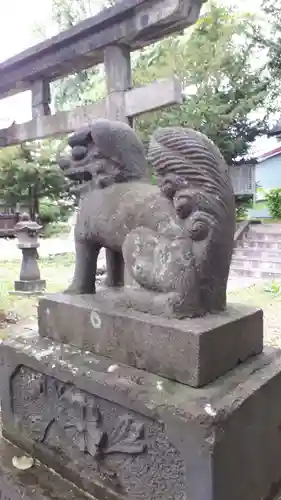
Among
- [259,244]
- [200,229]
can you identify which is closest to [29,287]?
[259,244]

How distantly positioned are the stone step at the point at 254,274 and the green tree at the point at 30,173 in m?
6.02

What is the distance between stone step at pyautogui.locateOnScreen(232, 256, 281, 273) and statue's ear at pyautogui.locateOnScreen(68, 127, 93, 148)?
6096 millimetres

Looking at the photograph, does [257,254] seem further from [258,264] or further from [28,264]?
[28,264]

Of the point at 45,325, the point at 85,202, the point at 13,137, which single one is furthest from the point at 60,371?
the point at 13,137

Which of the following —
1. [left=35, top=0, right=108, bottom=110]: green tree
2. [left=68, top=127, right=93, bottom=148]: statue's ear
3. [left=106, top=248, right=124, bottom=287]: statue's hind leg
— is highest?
[left=35, top=0, right=108, bottom=110]: green tree

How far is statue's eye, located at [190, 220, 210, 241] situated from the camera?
1.13m

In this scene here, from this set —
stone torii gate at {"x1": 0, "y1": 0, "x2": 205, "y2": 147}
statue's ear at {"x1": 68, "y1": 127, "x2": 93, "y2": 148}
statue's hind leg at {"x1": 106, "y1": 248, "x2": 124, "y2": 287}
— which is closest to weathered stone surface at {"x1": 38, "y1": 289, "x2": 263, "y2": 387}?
statue's hind leg at {"x1": 106, "y1": 248, "x2": 124, "y2": 287}

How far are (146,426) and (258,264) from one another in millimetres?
6607

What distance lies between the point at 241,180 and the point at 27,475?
1002 centimetres

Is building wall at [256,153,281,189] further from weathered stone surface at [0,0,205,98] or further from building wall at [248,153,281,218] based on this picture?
weathered stone surface at [0,0,205,98]

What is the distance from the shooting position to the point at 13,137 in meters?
4.22

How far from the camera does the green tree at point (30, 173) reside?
460 inches

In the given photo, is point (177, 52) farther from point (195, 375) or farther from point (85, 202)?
point (195, 375)

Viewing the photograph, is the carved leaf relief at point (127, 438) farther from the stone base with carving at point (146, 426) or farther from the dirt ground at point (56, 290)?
the dirt ground at point (56, 290)
